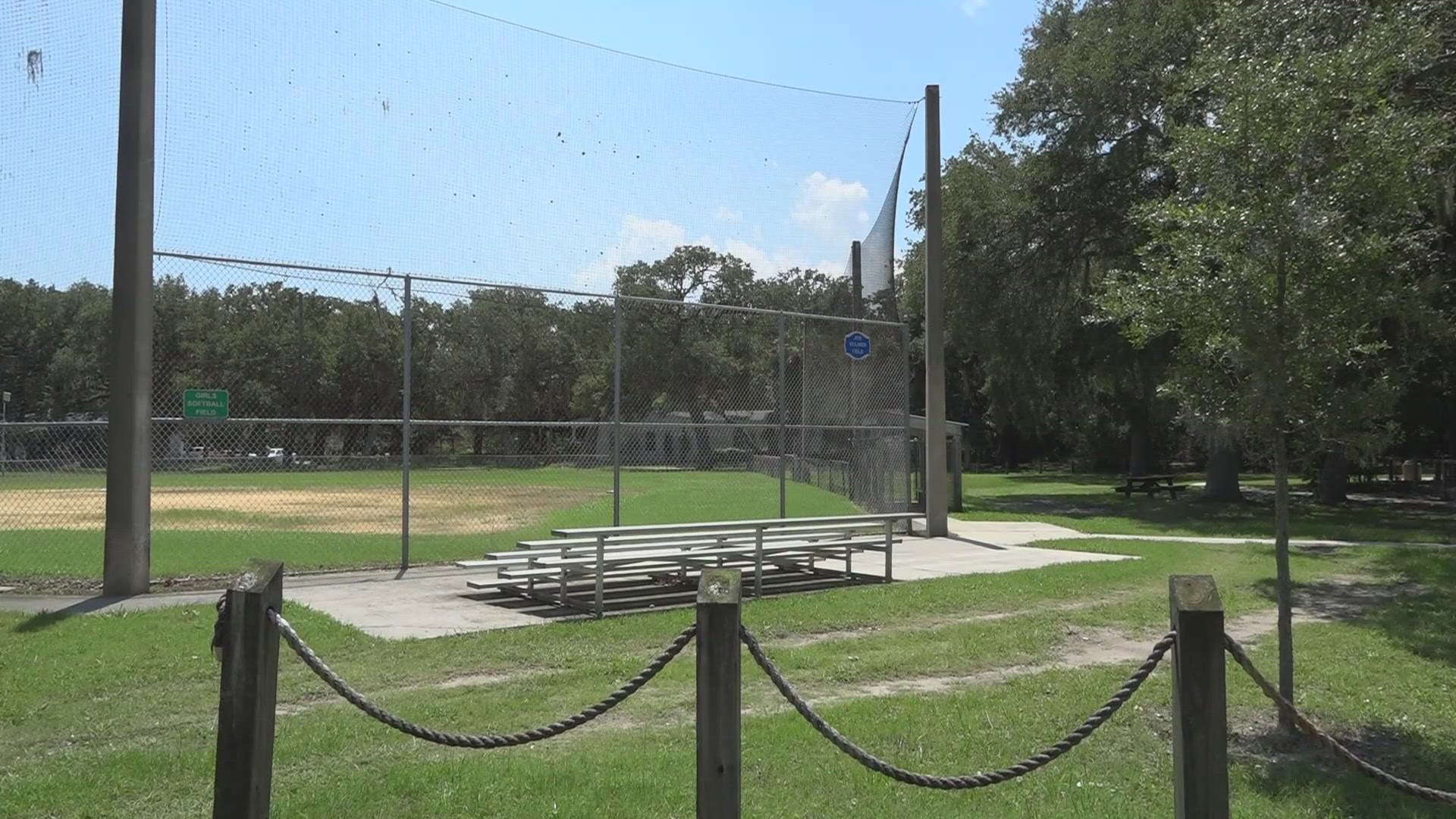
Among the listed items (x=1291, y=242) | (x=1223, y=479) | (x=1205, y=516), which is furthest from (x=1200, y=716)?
(x=1223, y=479)

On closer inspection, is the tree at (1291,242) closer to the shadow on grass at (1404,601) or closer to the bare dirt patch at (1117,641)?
the bare dirt patch at (1117,641)

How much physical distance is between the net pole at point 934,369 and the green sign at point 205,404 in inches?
452

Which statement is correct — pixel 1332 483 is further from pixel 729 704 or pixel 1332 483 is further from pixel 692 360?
pixel 729 704

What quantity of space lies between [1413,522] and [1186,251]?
20731 millimetres

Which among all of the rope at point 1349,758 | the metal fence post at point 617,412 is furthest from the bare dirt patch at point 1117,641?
the metal fence post at point 617,412

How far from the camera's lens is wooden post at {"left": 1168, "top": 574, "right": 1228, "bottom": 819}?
158 inches

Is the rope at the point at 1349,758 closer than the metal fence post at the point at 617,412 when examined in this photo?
Yes

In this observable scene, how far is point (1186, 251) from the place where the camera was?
23.1 feet

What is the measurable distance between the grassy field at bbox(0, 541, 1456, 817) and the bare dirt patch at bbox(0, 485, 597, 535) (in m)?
3.53

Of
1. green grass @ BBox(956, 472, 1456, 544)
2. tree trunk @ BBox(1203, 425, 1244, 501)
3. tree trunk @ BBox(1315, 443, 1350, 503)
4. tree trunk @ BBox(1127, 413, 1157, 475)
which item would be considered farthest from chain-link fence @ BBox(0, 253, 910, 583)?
tree trunk @ BBox(1127, 413, 1157, 475)

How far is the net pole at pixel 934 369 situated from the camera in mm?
19125

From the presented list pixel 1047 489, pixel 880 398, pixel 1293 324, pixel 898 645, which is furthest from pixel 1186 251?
pixel 1047 489

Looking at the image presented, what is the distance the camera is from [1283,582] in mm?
6848

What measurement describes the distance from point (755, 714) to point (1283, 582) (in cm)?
334
